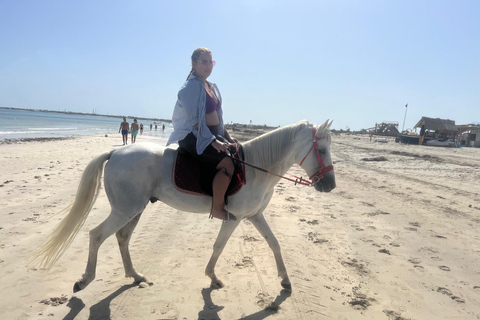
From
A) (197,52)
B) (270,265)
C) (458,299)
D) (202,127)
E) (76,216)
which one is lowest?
(270,265)

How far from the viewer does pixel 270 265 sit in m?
4.09

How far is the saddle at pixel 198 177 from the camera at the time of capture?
319cm

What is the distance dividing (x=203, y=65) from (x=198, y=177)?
4.03 feet

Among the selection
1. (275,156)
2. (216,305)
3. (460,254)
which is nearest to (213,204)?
(275,156)

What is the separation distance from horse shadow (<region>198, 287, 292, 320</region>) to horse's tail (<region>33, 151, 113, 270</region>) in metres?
1.61

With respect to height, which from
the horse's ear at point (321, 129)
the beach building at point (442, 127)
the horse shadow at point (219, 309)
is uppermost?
the beach building at point (442, 127)

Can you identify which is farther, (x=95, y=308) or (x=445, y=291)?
(x=445, y=291)

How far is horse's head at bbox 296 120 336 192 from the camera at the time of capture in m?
3.18

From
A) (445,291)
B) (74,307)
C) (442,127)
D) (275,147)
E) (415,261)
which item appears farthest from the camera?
(442,127)

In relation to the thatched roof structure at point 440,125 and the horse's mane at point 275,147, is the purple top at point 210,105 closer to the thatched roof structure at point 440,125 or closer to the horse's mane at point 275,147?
the horse's mane at point 275,147

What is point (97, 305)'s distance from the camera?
309 cm

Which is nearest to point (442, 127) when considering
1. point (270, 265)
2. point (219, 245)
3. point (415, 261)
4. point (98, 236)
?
point (415, 261)

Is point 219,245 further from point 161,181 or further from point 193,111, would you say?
point 193,111

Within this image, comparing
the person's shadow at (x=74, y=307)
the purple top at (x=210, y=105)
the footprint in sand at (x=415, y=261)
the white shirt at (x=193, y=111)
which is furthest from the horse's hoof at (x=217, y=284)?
the footprint in sand at (x=415, y=261)
